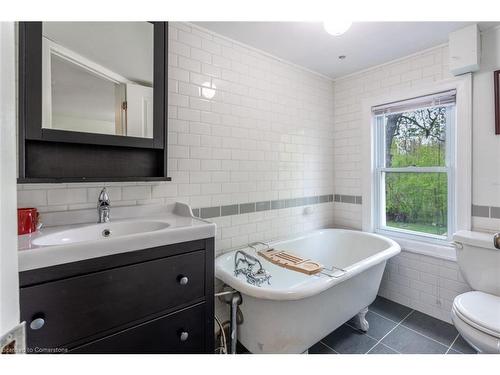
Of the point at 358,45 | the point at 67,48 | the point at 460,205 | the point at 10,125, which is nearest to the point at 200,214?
the point at 67,48

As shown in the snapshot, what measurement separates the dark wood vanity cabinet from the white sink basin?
205mm

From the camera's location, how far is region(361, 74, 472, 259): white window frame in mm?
2080

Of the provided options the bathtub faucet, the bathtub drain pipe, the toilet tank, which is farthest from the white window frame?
the bathtub drain pipe

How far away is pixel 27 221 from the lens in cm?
118

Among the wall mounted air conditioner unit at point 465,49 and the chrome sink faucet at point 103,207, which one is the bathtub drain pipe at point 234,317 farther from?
the wall mounted air conditioner unit at point 465,49

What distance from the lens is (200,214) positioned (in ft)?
6.46

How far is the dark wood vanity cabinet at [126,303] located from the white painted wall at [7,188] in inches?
27.3

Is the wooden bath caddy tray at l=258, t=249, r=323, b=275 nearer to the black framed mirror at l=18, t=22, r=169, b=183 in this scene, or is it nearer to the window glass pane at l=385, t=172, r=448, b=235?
the black framed mirror at l=18, t=22, r=169, b=183

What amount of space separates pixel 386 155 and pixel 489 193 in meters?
0.96

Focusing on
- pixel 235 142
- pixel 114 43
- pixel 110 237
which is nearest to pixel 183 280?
pixel 110 237

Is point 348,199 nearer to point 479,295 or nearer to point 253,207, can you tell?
point 253,207

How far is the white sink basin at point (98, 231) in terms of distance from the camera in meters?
1.20

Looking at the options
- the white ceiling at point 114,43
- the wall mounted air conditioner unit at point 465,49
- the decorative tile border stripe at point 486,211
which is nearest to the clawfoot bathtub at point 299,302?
the decorative tile border stripe at point 486,211
